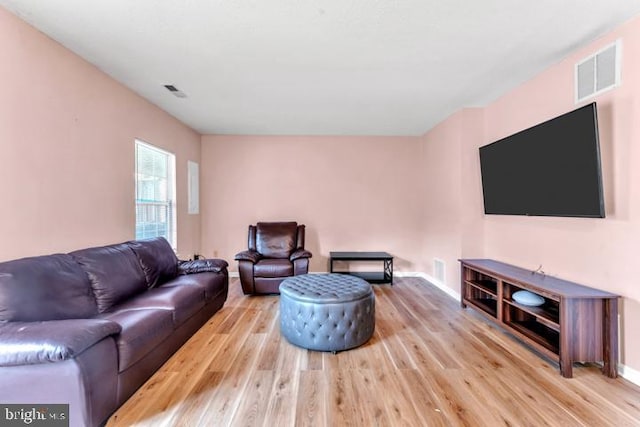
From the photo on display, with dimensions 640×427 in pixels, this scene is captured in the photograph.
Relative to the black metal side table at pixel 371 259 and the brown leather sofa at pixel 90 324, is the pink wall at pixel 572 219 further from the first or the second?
the brown leather sofa at pixel 90 324

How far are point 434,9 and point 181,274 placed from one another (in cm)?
349

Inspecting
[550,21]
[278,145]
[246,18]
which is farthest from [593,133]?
[278,145]

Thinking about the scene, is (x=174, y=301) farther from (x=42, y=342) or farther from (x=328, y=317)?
(x=328, y=317)

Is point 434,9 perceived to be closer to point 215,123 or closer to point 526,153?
point 526,153

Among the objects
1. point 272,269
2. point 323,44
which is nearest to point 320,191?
point 272,269

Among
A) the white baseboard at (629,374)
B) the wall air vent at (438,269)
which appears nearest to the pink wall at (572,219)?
the white baseboard at (629,374)

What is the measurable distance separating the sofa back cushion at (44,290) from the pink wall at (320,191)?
121 inches

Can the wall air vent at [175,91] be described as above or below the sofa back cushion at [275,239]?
above

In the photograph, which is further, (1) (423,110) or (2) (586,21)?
(1) (423,110)

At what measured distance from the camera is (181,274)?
3.35 m

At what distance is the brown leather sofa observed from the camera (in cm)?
147

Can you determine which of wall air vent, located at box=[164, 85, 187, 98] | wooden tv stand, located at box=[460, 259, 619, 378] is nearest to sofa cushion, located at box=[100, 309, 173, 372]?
wall air vent, located at box=[164, 85, 187, 98]

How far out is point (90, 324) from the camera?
1624 mm

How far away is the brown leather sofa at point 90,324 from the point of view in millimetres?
1467
